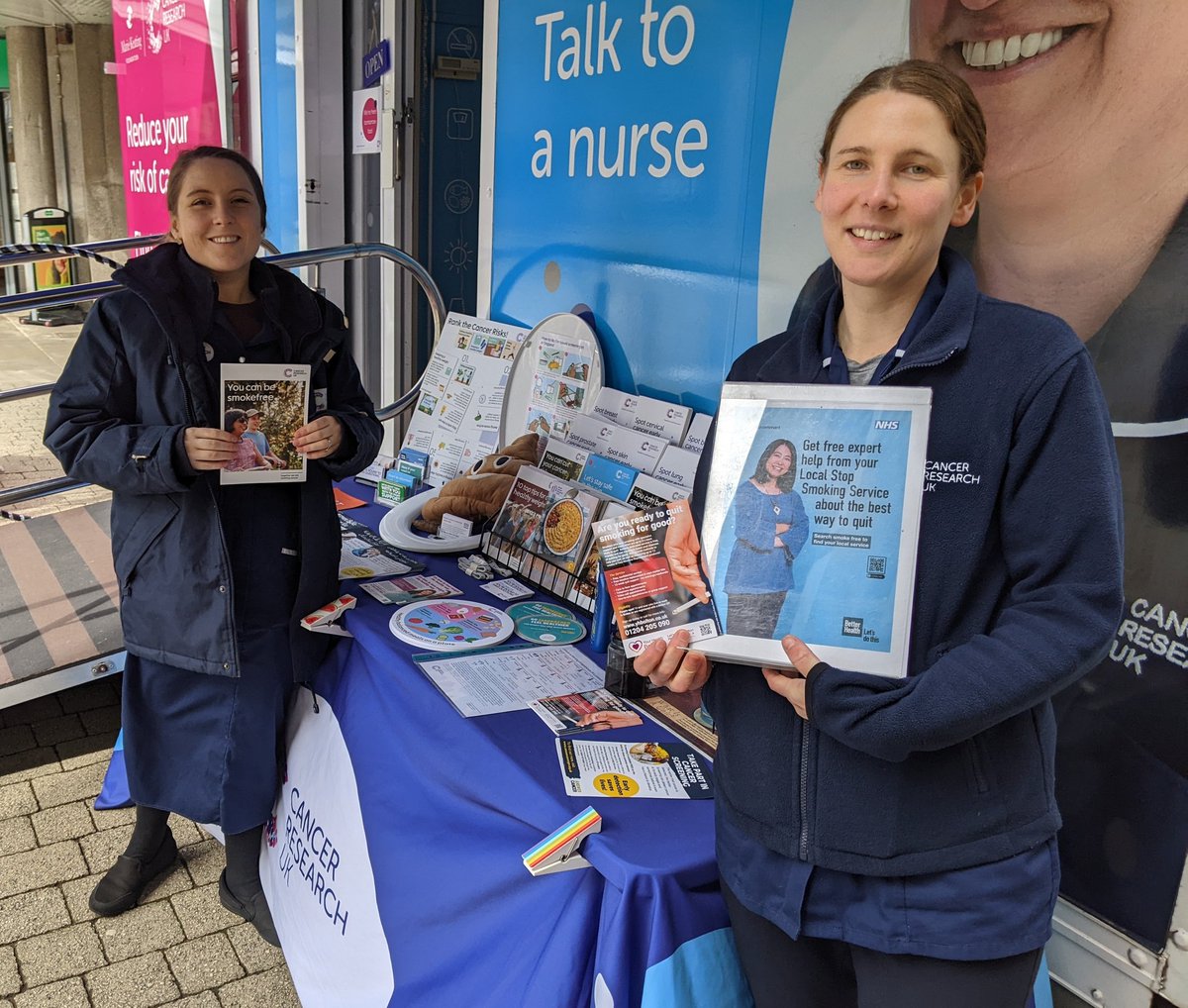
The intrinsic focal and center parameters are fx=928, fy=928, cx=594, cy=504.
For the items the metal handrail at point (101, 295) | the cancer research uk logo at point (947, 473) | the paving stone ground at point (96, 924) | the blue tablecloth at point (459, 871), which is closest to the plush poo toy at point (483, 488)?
the blue tablecloth at point (459, 871)

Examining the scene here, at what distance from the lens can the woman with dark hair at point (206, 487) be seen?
1.91 metres

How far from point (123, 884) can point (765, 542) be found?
218cm

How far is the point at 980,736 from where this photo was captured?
1.01 metres

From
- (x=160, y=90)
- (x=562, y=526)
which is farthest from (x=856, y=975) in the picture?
(x=160, y=90)

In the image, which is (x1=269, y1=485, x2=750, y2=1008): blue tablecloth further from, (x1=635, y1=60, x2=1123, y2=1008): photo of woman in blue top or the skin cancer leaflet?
(x1=635, y1=60, x2=1123, y2=1008): photo of woman in blue top

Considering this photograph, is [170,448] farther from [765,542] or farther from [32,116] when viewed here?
[32,116]

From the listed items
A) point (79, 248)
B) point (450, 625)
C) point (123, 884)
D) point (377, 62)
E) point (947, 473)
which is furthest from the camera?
point (377, 62)

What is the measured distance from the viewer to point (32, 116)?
45.5 ft

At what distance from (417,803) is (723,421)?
1.05 meters

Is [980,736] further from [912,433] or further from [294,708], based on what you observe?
[294,708]

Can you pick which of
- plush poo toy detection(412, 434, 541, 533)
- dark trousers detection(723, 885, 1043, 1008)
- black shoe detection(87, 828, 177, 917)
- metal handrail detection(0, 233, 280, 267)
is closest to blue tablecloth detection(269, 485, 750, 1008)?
dark trousers detection(723, 885, 1043, 1008)

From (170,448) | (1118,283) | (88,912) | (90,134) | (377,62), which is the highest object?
(90,134)

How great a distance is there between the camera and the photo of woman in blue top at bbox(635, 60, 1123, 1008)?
0.94m

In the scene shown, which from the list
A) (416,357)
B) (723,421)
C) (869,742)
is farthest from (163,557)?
(416,357)
